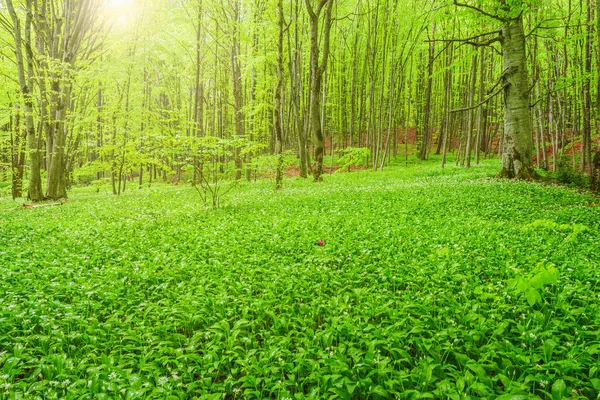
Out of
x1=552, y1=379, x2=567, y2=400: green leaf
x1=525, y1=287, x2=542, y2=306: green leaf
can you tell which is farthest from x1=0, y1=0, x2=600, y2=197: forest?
x1=552, y1=379, x2=567, y2=400: green leaf

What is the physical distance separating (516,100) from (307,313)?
41.3 feet

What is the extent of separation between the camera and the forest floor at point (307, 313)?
256cm

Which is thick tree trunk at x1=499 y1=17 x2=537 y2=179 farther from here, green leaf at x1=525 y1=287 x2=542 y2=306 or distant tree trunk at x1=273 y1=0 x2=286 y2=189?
green leaf at x1=525 y1=287 x2=542 y2=306

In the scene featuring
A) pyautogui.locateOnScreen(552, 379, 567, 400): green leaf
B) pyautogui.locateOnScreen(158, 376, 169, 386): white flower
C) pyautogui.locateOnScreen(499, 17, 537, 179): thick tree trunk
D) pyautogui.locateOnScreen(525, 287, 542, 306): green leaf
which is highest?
pyautogui.locateOnScreen(499, 17, 537, 179): thick tree trunk

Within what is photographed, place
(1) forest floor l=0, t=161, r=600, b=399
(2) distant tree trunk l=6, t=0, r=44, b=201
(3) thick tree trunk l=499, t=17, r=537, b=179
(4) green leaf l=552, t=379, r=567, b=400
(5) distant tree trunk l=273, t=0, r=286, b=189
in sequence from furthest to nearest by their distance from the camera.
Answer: (5) distant tree trunk l=273, t=0, r=286, b=189, (2) distant tree trunk l=6, t=0, r=44, b=201, (3) thick tree trunk l=499, t=17, r=537, b=179, (1) forest floor l=0, t=161, r=600, b=399, (4) green leaf l=552, t=379, r=567, b=400

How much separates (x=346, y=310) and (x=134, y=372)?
2.14 m

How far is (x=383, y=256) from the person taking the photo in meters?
5.25

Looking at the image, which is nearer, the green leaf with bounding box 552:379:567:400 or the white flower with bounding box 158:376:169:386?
the green leaf with bounding box 552:379:567:400

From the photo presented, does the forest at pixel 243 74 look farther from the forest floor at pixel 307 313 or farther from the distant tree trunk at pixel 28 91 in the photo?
the forest floor at pixel 307 313

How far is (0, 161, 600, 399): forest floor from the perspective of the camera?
8.41 feet

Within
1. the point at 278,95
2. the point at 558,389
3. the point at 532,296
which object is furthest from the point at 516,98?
the point at 558,389

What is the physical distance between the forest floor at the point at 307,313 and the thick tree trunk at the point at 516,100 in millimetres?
6058

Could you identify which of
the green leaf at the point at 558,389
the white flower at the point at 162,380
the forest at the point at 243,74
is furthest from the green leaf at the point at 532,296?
the forest at the point at 243,74

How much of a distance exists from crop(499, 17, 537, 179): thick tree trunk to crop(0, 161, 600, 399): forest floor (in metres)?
6.06
